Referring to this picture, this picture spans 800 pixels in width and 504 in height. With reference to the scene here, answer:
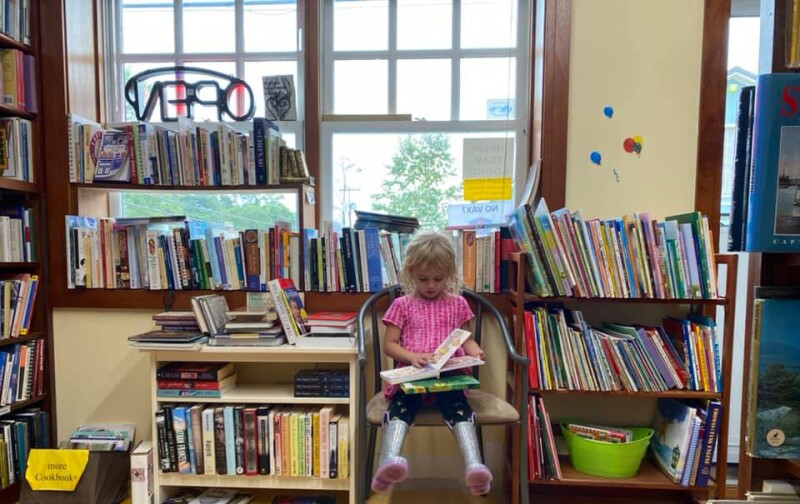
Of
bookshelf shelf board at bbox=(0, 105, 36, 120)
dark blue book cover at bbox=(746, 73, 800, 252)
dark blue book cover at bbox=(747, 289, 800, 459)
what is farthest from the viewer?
bookshelf shelf board at bbox=(0, 105, 36, 120)

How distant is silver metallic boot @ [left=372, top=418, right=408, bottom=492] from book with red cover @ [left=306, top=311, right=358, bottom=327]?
17.7 inches

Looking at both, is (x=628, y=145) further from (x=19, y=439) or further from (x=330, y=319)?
(x=19, y=439)

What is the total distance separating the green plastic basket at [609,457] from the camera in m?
1.58

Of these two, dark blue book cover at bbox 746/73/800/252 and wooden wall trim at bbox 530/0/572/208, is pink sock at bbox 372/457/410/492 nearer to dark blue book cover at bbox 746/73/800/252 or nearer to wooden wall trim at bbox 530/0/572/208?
dark blue book cover at bbox 746/73/800/252

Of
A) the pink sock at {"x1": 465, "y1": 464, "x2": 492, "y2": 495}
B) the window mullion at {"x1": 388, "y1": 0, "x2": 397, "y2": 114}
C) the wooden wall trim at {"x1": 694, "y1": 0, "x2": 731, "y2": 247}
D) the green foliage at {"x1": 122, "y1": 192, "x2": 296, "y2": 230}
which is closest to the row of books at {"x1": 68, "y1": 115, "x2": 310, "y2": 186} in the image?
the green foliage at {"x1": 122, "y1": 192, "x2": 296, "y2": 230}

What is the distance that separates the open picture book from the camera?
141 centimetres

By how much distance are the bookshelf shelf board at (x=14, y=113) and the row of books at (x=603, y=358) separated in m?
2.15

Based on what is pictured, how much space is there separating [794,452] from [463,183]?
1.42 metres

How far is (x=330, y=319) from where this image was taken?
68.1 inches

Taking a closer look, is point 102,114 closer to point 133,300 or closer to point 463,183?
point 133,300

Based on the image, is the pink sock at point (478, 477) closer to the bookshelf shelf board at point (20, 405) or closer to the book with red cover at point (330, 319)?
the book with red cover at point (330, 319)

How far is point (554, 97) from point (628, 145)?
13.9 inches

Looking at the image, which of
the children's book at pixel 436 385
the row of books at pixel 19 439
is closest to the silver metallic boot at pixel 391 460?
the children's book at pixel 436 385

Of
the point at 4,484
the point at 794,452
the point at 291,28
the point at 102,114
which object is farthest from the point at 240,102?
the point at 794,452
